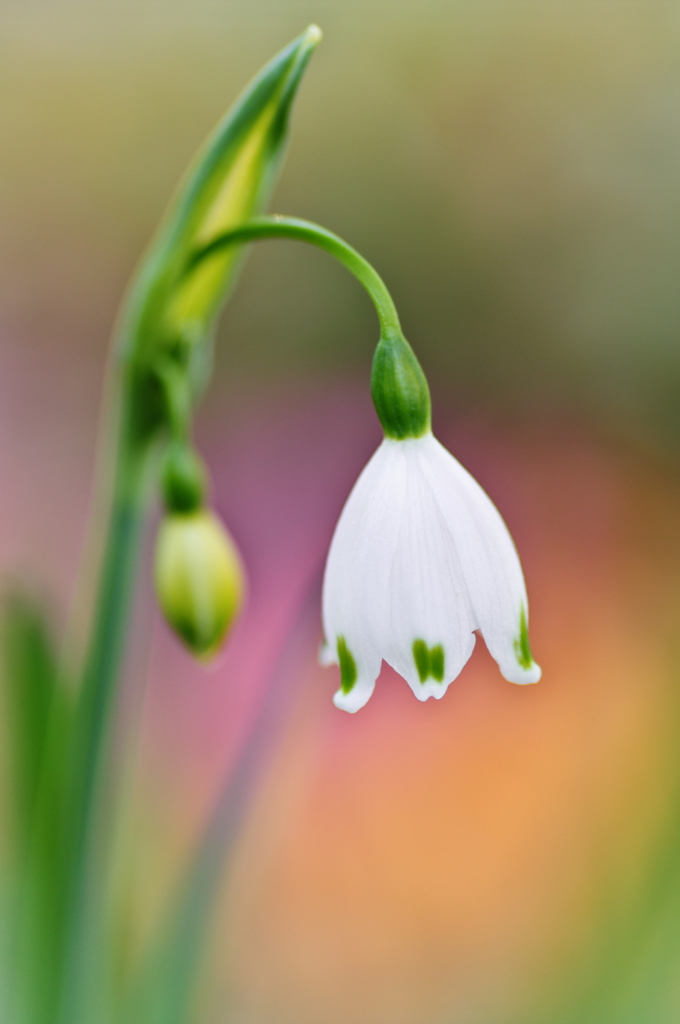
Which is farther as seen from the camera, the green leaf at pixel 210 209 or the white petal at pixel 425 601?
the green leaf at pixel 210 209

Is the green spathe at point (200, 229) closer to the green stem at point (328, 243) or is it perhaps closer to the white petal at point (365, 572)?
the green stem at point (328, 243)

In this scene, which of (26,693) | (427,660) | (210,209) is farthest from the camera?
(26,693)

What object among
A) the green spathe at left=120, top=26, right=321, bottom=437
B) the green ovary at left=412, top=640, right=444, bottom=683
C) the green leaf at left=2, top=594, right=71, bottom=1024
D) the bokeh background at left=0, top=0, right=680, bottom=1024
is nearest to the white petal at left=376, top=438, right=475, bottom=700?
the green ovary at left=412, top=640, right=444, bottom=683

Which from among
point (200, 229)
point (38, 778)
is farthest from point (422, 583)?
point (38, 778)

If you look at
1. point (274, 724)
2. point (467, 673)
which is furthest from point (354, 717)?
point (274, 724)

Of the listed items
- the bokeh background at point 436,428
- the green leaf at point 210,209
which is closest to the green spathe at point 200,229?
the green leaf at point 210,209

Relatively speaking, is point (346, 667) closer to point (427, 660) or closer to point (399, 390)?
point (427, 660)
